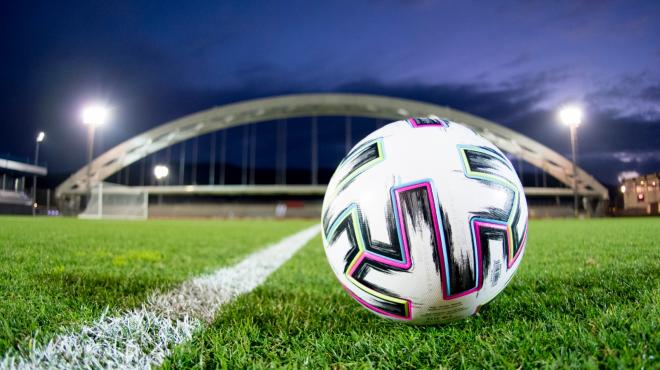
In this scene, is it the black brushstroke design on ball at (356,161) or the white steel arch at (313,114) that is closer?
the black brushstroke design on ball at (356,161)

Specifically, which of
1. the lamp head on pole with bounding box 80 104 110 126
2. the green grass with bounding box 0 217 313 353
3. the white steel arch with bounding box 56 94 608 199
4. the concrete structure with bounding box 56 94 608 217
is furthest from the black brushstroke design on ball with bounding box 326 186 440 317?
the white steel arch with bounding box 56 94 608 199

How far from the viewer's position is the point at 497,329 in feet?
5.86

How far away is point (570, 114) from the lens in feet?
98.3

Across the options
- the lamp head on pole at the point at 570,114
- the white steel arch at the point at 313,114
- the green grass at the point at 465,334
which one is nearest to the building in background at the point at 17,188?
the white steel arch at the point at 313,114

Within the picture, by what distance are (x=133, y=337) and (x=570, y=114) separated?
111ft

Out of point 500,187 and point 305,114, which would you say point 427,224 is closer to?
point 500,187

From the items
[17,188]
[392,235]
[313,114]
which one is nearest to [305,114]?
[313,114]

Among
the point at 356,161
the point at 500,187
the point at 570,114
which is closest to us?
the point at 500,187

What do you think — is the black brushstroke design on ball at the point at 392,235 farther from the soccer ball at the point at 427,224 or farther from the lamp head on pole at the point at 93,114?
the lamp head on pole at the point at 93,114

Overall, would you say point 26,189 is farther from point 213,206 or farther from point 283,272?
point 283,272

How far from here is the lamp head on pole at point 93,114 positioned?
103 ft

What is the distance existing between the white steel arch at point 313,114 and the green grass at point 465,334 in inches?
1566

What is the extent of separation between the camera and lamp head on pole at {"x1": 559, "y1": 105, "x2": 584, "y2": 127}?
29.8 metres

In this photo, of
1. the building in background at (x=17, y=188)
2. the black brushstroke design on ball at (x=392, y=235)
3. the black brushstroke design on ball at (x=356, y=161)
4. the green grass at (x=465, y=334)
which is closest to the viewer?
the green grass at (x=465, y=334)
